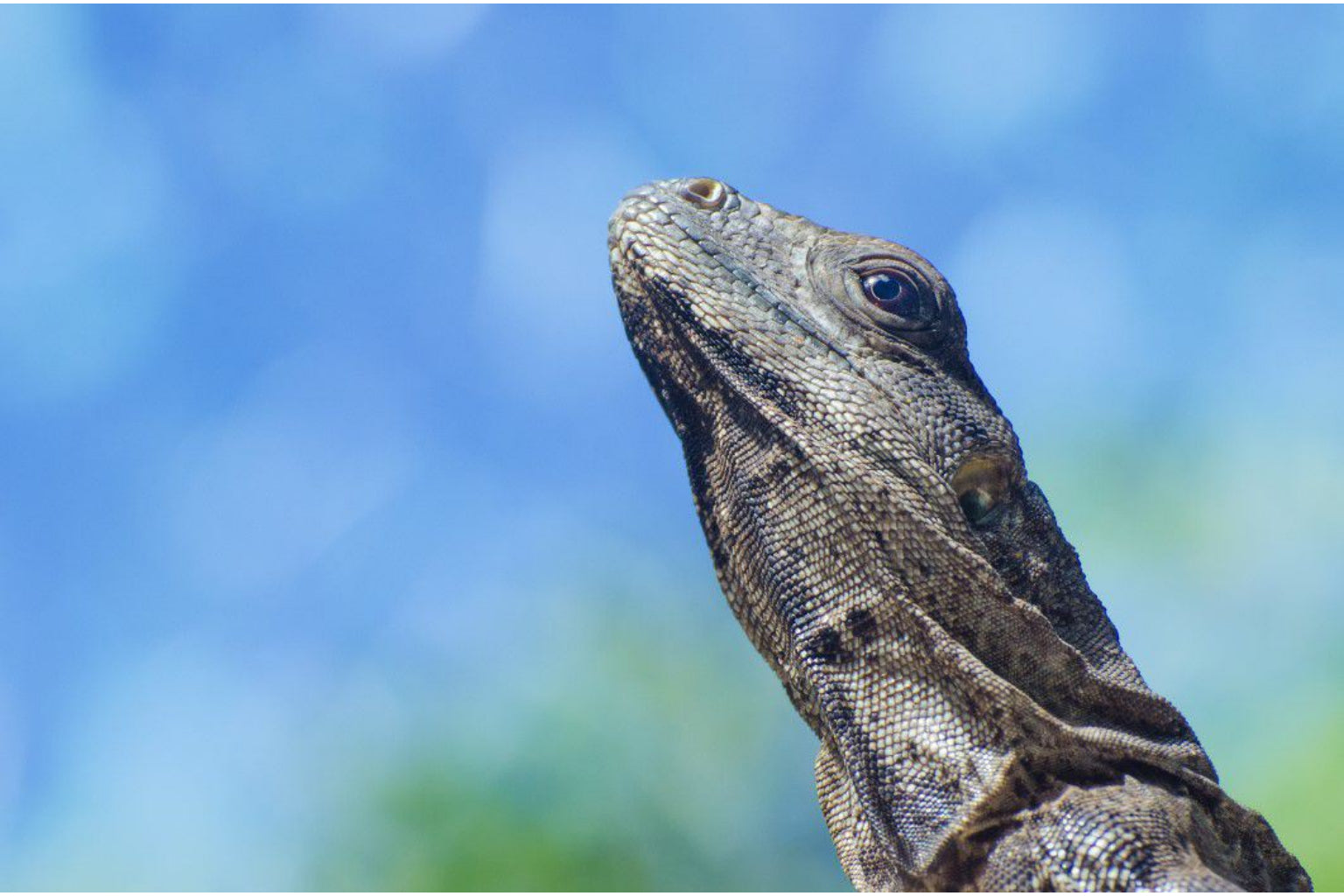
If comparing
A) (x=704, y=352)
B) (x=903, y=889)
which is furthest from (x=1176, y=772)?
(x=704, y=352)

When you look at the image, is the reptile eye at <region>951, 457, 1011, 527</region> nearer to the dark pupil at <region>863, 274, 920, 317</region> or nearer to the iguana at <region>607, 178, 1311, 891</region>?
the iguana at <region>607, 178, 1311, 891</region>

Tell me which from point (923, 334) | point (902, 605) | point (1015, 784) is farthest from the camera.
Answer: point (923, 334)

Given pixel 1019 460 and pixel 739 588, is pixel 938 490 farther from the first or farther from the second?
pixel 739 588

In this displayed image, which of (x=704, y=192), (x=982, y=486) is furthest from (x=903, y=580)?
(x=704, y=192)

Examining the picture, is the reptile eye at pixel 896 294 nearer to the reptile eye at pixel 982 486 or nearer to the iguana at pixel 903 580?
the iguana at pixel 903 580

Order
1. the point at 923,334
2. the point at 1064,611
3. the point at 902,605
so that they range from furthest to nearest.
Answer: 1. the point at 923,334
2. the point at 1064,611
3. the point at 902,605

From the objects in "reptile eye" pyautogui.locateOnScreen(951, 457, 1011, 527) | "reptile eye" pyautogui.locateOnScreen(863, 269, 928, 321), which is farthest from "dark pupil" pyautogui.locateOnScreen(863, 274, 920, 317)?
"reptile eye" pyautogui.locateOnScreen(951, 457, 1011, 527)
